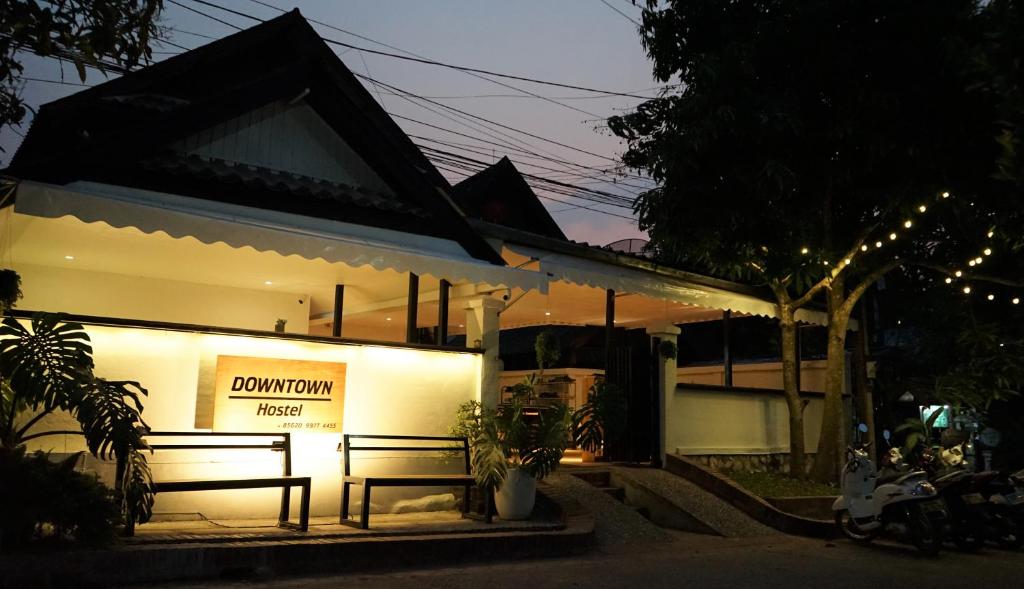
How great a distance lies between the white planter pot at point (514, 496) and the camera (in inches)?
348

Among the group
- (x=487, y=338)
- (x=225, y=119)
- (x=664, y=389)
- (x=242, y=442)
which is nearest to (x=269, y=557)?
(x=242, y=442)

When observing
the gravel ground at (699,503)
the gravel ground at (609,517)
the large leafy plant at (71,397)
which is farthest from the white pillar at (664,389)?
the large leafy plant at (71,397)

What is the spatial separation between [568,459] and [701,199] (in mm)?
4705

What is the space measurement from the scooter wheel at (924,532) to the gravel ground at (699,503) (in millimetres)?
1756

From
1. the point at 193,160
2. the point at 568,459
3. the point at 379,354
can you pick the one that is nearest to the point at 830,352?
the point at 568,459

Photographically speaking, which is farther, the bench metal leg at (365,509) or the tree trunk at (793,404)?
the tree trunk at (793,404)

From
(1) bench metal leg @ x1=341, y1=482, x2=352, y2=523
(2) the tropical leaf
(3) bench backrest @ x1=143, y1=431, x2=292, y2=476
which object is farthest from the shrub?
(1) bench metal leg @ x1=341, y1=482, x2=352, y2=523

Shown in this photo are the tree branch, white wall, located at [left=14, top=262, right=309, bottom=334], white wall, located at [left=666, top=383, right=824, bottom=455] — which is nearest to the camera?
white wall, located at [left=14, top=262, right=309, bottom=334]

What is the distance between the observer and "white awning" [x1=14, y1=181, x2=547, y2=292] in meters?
7.23

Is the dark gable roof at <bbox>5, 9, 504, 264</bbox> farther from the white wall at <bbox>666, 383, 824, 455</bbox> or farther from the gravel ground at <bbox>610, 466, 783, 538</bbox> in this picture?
the white wall at <bbox>666, 383, 824, 455</bbox>

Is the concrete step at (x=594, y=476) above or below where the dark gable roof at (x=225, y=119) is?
below

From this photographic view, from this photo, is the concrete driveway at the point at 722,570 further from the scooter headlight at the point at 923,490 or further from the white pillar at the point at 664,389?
the white pillar at the point at 664,389

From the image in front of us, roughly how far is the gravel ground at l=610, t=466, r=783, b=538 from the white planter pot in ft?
8.08

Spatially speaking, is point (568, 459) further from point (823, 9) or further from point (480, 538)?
point (823, 9)
